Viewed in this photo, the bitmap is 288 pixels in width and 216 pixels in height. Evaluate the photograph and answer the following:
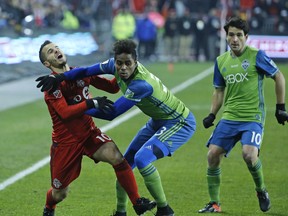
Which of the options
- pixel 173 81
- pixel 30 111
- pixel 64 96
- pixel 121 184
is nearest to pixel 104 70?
pixel 64 96

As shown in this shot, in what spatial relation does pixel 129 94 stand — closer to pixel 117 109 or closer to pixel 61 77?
pixel 117 109

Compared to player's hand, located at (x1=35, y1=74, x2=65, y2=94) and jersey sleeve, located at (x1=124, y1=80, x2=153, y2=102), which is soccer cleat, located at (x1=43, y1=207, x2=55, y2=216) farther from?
jersey sleeve, located at (x1=124, y1=80, x2=153, y2=102)

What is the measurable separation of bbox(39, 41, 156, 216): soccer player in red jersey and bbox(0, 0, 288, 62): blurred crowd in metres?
25.6

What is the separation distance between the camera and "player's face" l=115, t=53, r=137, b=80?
8.60 m

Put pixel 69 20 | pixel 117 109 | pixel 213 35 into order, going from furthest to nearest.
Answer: pixel 69 20
pixel 213 35
pixel 117 109

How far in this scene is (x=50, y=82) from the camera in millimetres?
8836

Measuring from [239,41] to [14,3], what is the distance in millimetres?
22217

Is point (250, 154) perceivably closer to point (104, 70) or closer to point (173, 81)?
point (104, 70)

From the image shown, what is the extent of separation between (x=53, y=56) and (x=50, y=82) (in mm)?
472

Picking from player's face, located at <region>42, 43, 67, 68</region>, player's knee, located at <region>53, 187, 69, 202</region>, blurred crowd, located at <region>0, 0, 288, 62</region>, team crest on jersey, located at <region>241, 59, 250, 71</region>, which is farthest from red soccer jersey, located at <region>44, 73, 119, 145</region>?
blurred crowd, located at <region>0, 0, 288, 62</region>

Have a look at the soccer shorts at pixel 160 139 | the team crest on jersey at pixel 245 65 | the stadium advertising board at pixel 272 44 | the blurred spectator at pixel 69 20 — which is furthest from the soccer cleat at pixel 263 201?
the blurred spectator at pixel 69 20

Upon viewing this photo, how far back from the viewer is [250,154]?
9.73 m

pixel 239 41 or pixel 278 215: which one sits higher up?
pixel 239 41

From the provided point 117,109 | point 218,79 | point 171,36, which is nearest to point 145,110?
point 117,109
